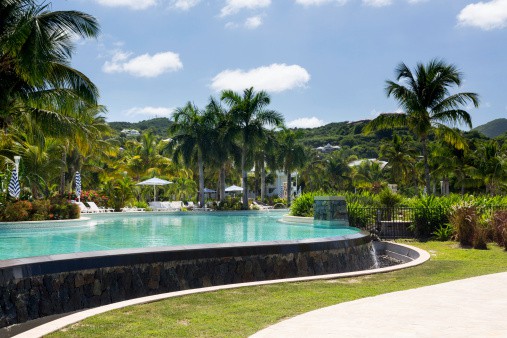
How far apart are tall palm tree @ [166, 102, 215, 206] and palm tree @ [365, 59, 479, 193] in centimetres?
1308

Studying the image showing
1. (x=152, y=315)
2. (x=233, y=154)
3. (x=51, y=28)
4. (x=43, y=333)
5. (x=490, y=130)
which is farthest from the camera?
(x=490, y=130)

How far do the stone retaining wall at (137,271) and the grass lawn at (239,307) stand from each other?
1680mm

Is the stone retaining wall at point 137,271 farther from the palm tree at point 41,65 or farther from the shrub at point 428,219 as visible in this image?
the palm tree at point 41,65

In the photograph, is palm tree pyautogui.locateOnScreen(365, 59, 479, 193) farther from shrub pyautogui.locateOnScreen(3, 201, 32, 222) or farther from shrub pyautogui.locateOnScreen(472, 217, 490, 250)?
shrub pyautogui.locateOnScreen(3, 201, 32, 222)

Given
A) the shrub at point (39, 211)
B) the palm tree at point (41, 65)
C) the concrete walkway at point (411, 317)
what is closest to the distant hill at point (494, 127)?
the shrub at point (39, 211)

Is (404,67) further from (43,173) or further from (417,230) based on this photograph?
(43,173)

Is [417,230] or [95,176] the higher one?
[95,176]

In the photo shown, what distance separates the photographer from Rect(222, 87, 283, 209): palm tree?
3472 centimetres

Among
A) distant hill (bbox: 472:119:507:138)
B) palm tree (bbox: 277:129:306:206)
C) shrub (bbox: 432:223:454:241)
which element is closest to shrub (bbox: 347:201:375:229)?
shrub (bbox: 432:223:454:241)

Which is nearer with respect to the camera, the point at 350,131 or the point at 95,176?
the point at 95,176

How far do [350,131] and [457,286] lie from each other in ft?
376

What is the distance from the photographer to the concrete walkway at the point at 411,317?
17.3 ft

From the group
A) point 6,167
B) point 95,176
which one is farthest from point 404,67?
point 95,176

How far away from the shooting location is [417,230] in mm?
18859
